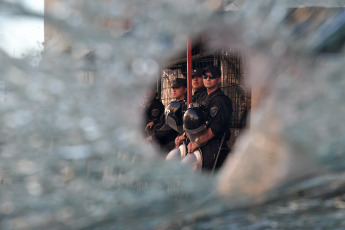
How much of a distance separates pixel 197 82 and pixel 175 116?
25 cm

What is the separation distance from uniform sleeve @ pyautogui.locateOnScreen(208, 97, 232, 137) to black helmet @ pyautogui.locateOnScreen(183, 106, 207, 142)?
0.05m

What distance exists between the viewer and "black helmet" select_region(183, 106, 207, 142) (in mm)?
1771

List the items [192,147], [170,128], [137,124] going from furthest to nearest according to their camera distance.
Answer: [170,128] → [192,147] → [137,124]

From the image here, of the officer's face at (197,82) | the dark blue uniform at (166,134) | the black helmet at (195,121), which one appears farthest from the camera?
the dark blue uniform at (166,134)

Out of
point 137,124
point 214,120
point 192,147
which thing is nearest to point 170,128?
point 192,147

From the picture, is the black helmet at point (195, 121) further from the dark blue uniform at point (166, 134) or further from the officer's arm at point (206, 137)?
the dark blue uniform at point (166, 134)

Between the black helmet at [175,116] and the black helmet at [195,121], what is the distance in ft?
0.68

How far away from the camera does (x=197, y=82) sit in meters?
2.01

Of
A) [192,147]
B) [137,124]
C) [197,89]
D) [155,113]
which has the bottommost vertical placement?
[192,147]

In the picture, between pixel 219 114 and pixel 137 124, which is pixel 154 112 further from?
pixel 137 124

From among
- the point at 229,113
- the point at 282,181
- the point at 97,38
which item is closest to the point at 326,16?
the point at 282,181

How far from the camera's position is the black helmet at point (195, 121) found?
69.7 inches

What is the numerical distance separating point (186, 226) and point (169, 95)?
183cm

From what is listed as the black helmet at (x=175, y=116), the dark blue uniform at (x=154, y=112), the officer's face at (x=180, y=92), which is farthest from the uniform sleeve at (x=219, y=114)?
the dark blue uniform at (x=154, y=112)
